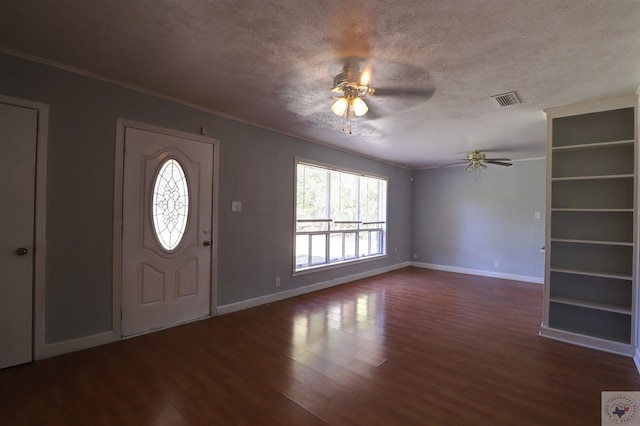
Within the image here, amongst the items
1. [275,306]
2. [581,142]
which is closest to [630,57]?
[581,142]

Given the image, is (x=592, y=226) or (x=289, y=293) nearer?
(x=592, y=226)

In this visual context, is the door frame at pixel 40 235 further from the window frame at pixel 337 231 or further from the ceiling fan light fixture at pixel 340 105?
the window frame at pixel 337 231

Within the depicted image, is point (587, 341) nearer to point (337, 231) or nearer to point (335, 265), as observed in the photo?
point (335, 265)

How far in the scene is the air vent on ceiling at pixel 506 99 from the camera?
2941 millimetres

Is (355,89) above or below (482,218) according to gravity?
above

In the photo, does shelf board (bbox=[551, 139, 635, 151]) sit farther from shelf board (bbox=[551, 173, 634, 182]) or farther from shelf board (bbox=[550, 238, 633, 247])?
shelf board (bbox=[550, 238, 633, 247])

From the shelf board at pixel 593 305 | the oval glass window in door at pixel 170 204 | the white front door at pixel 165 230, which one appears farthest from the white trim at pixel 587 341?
the oval glass window in door at pixel 170 204

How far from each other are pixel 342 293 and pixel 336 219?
1.35m

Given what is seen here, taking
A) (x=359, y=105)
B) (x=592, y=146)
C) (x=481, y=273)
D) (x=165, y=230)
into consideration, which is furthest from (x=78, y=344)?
(x=481, y=273)

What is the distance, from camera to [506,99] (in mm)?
3043

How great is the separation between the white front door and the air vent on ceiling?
3203 mm

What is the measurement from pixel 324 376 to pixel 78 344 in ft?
7.37

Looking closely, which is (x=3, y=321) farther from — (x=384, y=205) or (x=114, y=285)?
(x=384, y=205)

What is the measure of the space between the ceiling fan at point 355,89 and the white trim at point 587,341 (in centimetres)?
287
